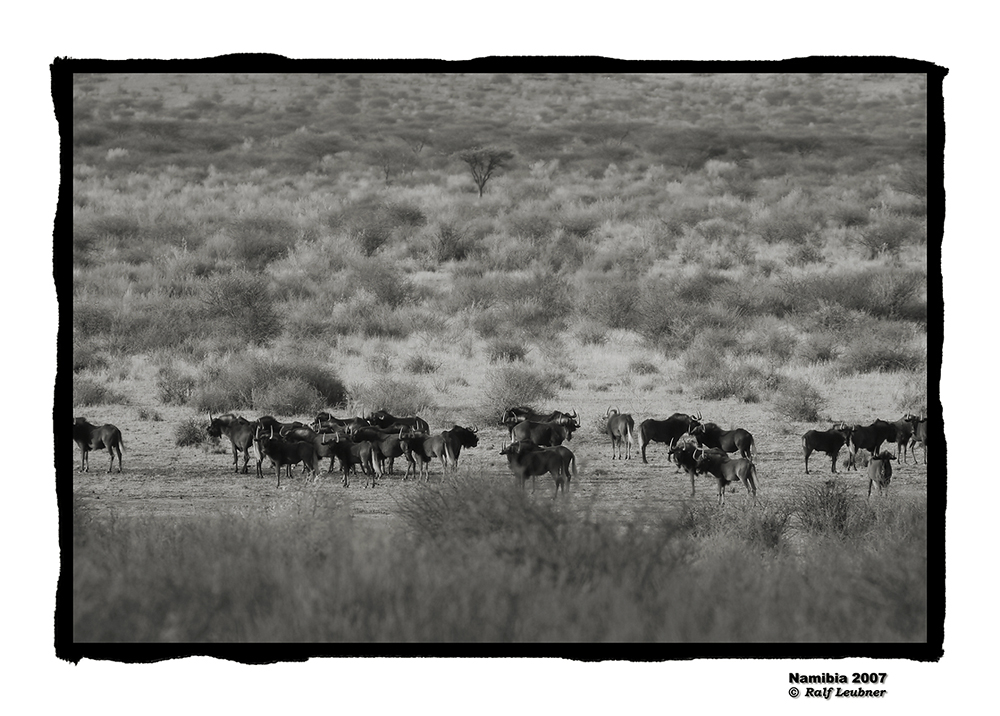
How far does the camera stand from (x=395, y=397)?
18.2 meters

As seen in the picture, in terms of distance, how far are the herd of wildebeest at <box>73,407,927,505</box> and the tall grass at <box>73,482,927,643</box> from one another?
295 cm

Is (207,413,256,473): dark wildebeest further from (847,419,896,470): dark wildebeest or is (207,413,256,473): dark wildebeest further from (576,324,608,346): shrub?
(576,324,608,346): shrub

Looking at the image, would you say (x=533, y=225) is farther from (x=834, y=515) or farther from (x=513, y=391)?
(x=834, y=515)

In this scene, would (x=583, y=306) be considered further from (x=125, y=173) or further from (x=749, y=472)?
(x=125, y=173)

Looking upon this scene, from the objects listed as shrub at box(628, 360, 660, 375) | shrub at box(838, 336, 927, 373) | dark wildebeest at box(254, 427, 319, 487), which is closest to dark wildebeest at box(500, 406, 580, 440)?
dark wildebeest at box(254, 427, 319, 487)

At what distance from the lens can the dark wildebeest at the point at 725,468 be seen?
13.6 meters

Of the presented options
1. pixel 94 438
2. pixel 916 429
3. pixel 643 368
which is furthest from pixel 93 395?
pixel 916 429

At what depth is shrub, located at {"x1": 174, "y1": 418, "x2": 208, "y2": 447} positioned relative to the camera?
53.0ft

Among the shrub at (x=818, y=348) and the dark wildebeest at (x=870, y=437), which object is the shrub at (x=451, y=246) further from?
the dark wildebeest at (x=870, y=437)

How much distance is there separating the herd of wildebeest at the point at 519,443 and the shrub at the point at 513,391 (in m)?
1.37

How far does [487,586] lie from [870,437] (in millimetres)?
7514

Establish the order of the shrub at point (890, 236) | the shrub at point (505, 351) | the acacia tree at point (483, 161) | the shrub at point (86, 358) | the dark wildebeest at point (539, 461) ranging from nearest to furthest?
the dark wildebeest at point (539, 461) → the shrub at point (86, 358) → the shrub at point (505, 351) → the shrub at point (890, 236) → the acacia tree at point (483, 161)

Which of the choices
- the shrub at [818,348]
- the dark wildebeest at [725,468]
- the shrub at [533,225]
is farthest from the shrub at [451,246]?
the dark wildebeest at [725,468]

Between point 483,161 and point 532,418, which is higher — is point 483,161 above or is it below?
above
